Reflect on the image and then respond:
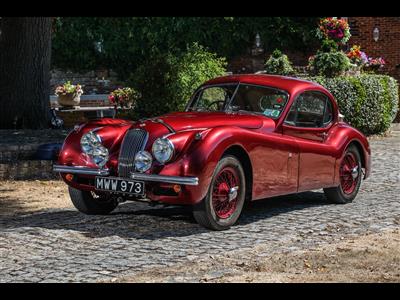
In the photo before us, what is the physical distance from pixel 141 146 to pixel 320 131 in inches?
99.2

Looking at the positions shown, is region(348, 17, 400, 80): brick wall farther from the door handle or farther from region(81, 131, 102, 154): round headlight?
region(81, 131, 102, 154): round headlight

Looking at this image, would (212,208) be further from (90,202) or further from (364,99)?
(364,99)

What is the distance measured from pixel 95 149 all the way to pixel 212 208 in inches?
54.2

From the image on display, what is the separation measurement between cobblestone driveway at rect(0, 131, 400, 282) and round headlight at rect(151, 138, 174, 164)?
73 cm

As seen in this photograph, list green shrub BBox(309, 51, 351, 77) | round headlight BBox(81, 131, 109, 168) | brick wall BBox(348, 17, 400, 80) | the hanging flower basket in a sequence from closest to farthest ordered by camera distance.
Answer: round headlight BBox(81, 131, 109, 168)
green shrub BBox(309, 51, 351, 77)
the hanging flower basket
brick wall BBox(348, 17, 400, 80)

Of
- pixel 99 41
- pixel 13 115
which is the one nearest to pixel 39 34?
pixel 13 115

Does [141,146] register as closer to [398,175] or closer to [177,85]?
[398,175]

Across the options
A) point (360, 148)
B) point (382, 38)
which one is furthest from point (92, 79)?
point (360, 148)

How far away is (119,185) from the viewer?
25.5 feet

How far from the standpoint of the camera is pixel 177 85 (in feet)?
49.8

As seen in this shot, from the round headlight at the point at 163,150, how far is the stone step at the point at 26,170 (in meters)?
4.40

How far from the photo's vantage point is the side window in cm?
898

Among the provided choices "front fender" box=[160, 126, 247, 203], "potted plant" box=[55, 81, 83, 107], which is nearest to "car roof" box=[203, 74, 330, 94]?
"front fender" box=[160, 126, 247, 203]

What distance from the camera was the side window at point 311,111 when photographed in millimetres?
8984
